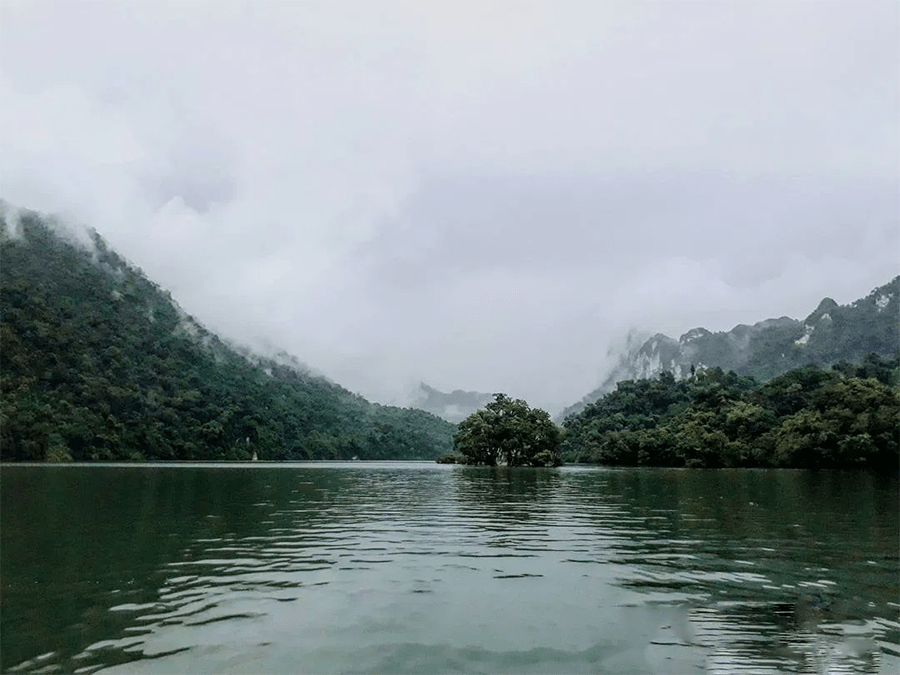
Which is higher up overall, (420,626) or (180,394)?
(180,394)

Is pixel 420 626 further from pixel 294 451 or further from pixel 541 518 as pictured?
pixel 294 451

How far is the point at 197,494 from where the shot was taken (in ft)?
144

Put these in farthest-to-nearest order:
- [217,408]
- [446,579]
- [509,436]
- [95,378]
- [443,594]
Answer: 1. [217,408]
2. [95,378]
3. [509,436]
4. [446,579]
5. [443,594]

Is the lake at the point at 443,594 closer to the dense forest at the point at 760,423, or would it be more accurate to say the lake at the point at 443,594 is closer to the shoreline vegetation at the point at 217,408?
the dense forest at the point at 760,423

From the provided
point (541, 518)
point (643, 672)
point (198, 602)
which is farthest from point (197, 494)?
point (643, 672)

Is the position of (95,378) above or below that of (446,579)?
above

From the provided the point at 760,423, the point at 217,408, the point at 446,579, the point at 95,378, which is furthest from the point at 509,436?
the point at 446,579

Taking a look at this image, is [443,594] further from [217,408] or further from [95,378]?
[217,408]

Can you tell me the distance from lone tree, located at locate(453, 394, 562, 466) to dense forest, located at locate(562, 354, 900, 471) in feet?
42.9

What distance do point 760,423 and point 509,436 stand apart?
47.2 m

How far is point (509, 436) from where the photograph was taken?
132875 mm

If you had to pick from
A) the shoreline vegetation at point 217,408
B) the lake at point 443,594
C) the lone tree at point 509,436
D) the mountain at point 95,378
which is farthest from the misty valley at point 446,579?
the mountain at point 95,378

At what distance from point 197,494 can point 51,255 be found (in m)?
172

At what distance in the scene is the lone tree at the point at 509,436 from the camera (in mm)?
131875
